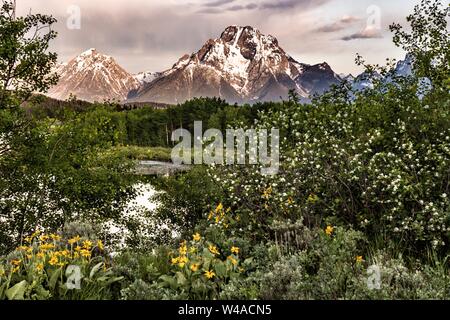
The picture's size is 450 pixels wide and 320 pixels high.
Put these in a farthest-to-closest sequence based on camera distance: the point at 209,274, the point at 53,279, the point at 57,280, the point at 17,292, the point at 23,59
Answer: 1. the point at 23,59
2. the point at 57,280
3. the point at 53,279
4. the point at 209,274
5. the point at 17,292

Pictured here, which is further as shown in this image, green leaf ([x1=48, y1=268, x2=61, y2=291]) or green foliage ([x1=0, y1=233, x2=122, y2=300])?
green leaf ([x1=48, y1=268, x2=61, y2=291])

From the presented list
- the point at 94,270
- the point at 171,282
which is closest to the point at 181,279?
the point at 171,282

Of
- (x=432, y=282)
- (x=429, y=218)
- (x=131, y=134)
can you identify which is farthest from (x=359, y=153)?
(x=131, y=134)

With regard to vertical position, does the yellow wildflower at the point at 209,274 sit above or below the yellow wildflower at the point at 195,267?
below

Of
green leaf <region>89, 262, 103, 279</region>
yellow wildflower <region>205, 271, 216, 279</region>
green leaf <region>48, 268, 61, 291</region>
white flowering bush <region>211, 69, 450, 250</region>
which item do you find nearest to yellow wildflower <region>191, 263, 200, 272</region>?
yellow wildflower <region>205, 271, 216, 279</region>

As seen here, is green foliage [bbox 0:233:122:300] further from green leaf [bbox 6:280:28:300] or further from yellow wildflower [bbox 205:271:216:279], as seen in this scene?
yellow wildflower [bbox 205:271:216:279]

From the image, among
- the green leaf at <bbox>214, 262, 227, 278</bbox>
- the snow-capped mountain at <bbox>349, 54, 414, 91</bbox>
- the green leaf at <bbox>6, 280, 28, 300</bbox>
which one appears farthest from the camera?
the snow-capped mountain at <bbox>349, 54, 414, 91</bbox>

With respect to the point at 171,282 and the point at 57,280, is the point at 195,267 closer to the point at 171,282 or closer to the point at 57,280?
the point at 171,282

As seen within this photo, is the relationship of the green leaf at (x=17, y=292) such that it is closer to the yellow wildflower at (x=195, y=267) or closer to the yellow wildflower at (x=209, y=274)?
the yellow wildflower at (x=195, y=267)

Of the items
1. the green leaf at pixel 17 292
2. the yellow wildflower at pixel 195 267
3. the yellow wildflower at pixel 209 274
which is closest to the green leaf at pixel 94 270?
the green leaf at pixel 17 292

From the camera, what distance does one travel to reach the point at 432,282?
18.2 ft

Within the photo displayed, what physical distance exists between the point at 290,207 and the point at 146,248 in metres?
3.35

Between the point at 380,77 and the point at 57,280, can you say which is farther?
the point at 380,77

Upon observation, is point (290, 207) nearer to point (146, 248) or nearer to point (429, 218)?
point (429, 218)
